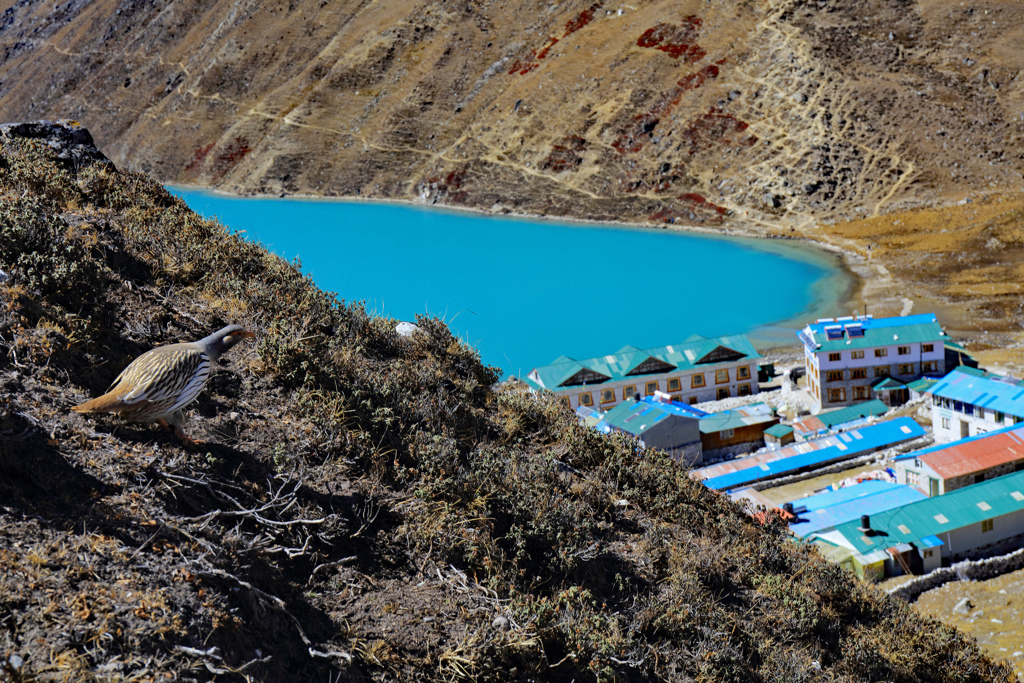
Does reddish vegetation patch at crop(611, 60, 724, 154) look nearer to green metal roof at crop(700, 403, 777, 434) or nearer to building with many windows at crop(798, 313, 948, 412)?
building with many windows at crop(798, 313, 948, 412)

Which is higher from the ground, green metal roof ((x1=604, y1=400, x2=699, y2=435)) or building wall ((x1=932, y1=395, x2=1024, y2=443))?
green metal roof ((x1=604, y1=400, x2=699, y2=435))

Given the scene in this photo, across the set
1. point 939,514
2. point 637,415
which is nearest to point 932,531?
point 939,514

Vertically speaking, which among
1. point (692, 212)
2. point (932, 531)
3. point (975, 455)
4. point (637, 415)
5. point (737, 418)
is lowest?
point (932, 531)

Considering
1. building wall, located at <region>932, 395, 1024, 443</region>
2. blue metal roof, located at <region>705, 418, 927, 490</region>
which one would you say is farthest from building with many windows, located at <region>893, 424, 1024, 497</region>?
blue metal roof, located at <region>705, 418, 927, 490</region>

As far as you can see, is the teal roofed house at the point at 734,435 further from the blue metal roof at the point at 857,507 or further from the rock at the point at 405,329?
the rock at the point at 405,329

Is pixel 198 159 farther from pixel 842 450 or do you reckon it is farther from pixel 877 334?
pixel 842 450

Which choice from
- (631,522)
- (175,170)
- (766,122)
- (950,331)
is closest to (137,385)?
(631,522)

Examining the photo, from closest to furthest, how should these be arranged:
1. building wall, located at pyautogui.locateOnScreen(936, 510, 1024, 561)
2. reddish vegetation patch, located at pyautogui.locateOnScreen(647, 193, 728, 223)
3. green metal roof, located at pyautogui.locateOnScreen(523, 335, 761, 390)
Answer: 1. building wall, located at pyautogui.locateOnScreen(936, 510, 1024, 561)
2. green metal roof, located at pyautogui.locateOnScreen(523, 335, 761, 390)
3. reddish vegetation patch, located at pyautogui.locateOnScreen(647, 193, 728, 223)
